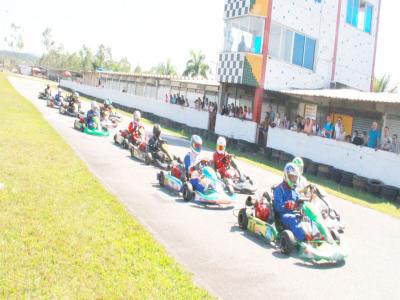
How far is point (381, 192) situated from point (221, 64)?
11.7 m

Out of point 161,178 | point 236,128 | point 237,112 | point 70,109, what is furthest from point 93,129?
point 161,178

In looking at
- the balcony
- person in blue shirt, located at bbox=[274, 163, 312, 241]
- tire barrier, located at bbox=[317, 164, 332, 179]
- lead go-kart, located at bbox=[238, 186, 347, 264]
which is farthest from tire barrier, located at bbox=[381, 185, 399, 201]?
the balcony

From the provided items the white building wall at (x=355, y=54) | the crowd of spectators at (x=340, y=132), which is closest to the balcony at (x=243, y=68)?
the crowd of spectators at (x=340, y=132)

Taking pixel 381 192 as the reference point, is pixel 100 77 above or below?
above

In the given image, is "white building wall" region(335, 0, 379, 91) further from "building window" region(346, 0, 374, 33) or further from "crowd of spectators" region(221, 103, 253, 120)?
"crowd of spectators" region(221, 103, 253, 120)

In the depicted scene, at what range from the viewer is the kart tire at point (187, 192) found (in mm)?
9182

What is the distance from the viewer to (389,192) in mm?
12742

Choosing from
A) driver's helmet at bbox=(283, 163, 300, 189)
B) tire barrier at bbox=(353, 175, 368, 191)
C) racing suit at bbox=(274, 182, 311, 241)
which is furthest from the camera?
tire barrier at bbox=(353, 175, 368, 191)

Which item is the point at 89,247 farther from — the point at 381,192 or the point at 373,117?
the point at 373,117

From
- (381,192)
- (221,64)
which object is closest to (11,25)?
(221,64)

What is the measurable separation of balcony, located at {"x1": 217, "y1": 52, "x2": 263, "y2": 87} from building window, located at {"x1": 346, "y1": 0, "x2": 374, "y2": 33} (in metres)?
7.44

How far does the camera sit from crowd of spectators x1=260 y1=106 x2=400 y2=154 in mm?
14312

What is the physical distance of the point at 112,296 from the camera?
4.51m

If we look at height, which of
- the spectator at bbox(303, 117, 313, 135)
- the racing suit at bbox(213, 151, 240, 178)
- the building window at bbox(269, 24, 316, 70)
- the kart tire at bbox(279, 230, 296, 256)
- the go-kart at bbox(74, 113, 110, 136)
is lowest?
the kart tire at bbox(279, 230, 296, 256)
